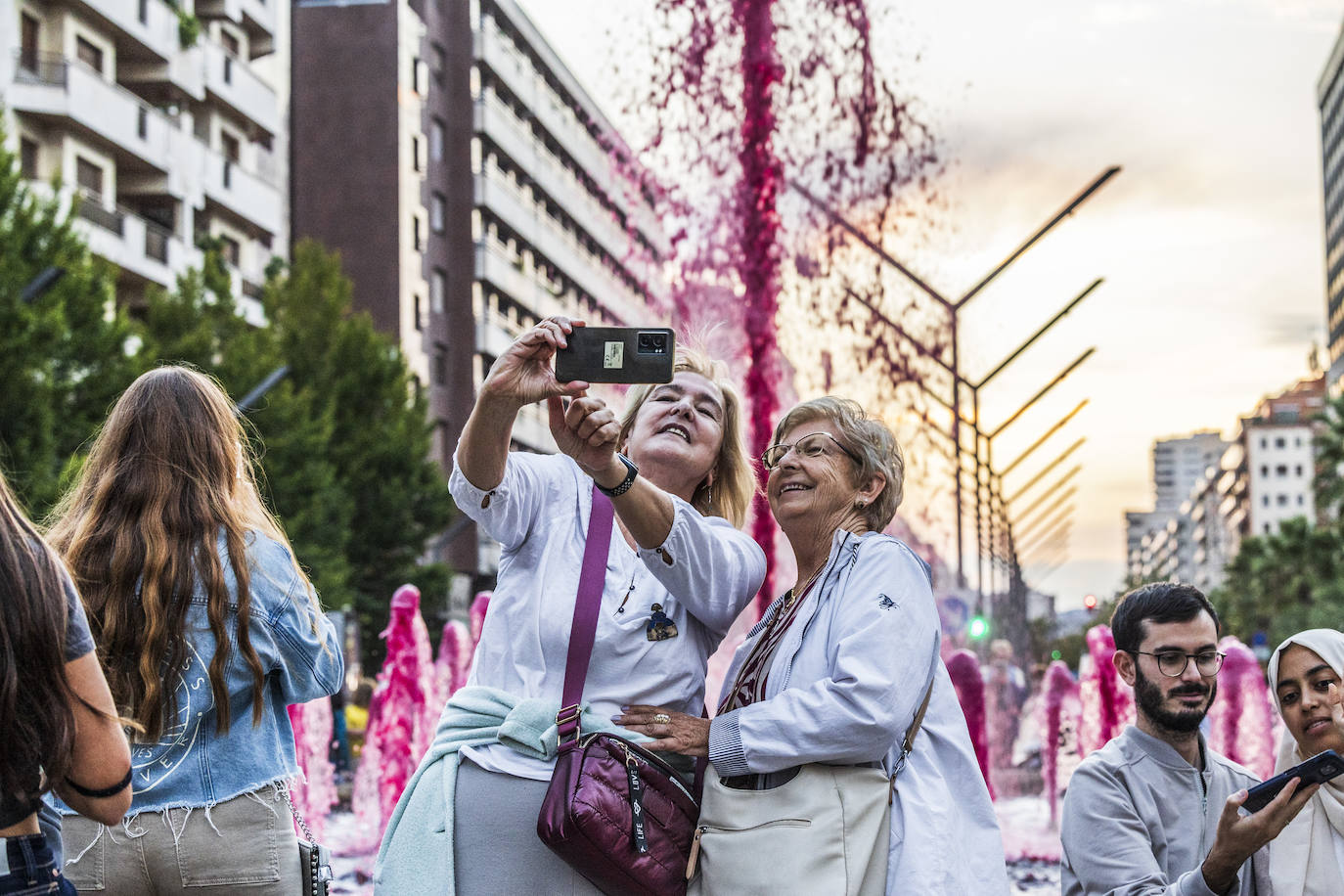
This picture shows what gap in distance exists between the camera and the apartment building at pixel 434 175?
46188mm

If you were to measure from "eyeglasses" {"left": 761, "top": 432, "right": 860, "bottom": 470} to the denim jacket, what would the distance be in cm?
102

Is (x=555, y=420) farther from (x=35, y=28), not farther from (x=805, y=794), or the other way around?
(x=35, y=28)

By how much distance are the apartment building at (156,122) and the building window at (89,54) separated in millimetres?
34

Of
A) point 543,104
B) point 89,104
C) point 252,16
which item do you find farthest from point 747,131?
point 543,104

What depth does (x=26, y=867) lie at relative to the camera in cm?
220

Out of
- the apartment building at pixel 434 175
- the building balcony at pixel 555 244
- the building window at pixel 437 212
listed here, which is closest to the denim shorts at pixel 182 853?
the apartment building at pixel 434 175

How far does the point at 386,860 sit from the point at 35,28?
34.7m

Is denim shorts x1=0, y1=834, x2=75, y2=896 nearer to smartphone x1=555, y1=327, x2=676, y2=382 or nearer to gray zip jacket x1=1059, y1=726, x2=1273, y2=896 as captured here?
smartphone x1=555, y1=327, x2=676, y2=382

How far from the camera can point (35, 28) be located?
33656 millimetres

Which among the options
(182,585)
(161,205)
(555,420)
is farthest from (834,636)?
(161,205)

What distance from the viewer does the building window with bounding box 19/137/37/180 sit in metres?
32.8

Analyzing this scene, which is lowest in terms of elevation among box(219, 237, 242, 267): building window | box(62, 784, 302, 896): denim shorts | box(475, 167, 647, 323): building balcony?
box(62, 784, 302, 896): denim shorts

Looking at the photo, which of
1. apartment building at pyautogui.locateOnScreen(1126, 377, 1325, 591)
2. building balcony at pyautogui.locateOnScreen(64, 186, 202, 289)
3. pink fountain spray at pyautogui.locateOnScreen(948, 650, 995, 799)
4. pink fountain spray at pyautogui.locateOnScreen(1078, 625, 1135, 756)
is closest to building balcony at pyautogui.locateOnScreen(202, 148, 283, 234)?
building balcony at pyautogui.locateOnScreen(64, 186, 202, 289)

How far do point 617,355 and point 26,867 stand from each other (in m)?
1.34
